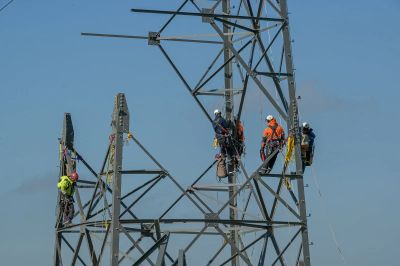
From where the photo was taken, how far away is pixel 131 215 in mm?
23609

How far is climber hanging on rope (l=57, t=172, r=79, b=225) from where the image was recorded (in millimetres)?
26141

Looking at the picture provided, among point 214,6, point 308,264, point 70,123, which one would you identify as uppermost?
point 214,6

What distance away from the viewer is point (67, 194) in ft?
86.4

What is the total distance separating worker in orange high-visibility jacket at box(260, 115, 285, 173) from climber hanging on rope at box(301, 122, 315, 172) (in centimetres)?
70

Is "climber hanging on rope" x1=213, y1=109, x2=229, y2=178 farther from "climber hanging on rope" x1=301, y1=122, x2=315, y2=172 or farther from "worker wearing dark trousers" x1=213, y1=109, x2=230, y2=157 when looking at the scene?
"climber hanging on rope" x1=301, y1=122, x2=315, y2=172

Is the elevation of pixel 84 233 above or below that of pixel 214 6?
below

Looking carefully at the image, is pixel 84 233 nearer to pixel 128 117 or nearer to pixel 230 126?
pixel 128 117

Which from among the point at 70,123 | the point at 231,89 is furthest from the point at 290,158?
the point at 70,123

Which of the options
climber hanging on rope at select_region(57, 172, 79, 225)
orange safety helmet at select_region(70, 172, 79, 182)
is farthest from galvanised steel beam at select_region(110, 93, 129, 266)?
climber hanging on rope at select_region(57, 172, 79, 225)

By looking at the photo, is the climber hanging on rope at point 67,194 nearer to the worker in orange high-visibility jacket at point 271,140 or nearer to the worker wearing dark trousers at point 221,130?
the worker wearing dark trousers at point 221,130

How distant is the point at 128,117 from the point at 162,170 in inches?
65.2

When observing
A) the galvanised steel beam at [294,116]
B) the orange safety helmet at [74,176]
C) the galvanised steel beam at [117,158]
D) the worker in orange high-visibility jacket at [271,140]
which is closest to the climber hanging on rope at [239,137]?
the worker in orange high-visibility jacket at [271,140]

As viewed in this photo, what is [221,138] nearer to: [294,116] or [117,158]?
[294,116]

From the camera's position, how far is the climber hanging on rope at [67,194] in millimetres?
26141
